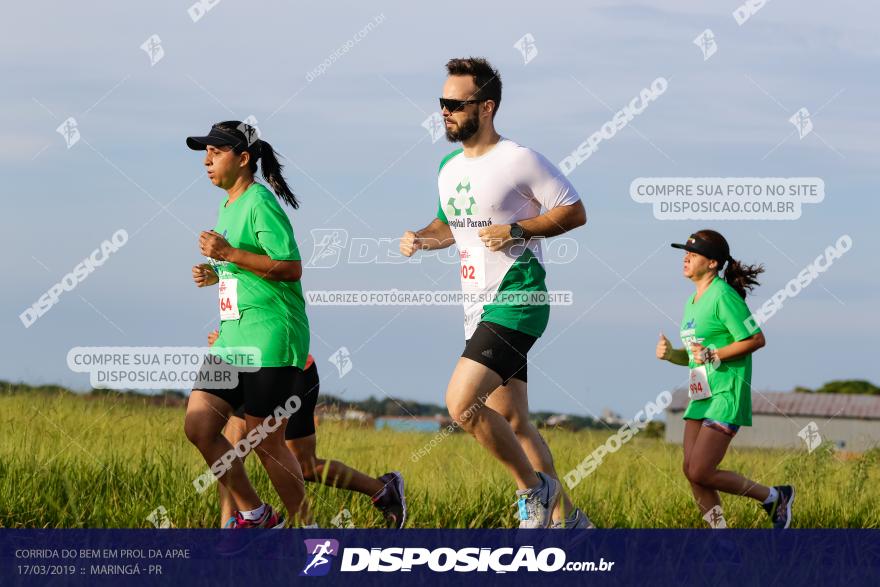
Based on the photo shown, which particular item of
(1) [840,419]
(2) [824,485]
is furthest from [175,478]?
(1) [840,419]

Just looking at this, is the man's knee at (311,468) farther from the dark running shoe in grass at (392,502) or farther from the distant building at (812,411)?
the distant building at (812,411)

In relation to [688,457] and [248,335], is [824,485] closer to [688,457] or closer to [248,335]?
[688,457]

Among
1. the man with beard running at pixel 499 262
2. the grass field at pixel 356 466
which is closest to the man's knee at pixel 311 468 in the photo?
the grass field at pixel 356 466

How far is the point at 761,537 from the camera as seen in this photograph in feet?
22.9

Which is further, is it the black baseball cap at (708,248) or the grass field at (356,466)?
the black baseball cap at (708,248)

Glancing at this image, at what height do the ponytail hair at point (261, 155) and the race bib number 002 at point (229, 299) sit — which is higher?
the ponytail hair at point (261, 155)

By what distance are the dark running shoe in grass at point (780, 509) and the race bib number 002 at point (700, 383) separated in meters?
0.93

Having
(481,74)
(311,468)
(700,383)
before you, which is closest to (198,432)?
(311,468)

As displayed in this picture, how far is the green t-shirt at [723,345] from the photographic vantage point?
23.1ft

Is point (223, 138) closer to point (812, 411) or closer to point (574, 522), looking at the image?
point (574, 522)

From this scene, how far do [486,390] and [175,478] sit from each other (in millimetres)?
2331

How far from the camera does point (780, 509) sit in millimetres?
7543

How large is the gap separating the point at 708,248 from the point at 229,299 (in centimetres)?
291

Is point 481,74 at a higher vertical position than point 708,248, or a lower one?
higher
